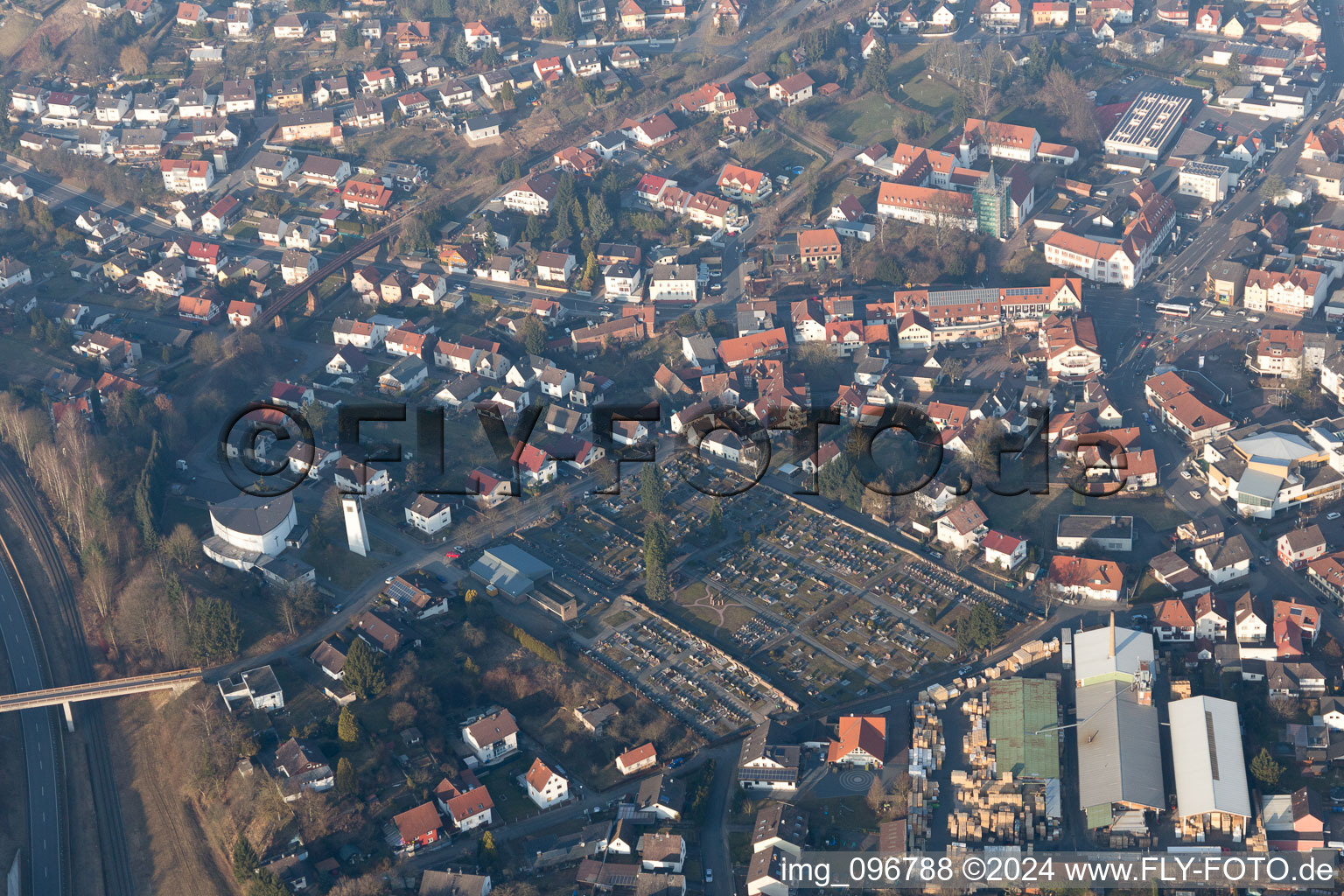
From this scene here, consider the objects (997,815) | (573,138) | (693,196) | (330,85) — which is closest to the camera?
(997,815)

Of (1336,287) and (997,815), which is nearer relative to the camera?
(997,815)

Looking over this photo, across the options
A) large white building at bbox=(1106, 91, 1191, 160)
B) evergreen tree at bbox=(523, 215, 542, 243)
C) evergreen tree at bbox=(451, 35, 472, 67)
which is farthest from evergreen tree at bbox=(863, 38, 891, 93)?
evergreen tree at bbox=(451, 35, 472, 67)

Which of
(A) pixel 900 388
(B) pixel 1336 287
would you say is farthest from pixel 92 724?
(B) pixel 1336 287

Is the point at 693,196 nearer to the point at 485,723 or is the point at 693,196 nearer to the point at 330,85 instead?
the point at 330,85

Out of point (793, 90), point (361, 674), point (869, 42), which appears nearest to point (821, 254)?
point (793, 90)

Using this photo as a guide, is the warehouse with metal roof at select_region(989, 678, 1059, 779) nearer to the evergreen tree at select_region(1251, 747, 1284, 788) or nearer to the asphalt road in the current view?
the evergreen tree at select_region(1251, 747, 1284, 788)

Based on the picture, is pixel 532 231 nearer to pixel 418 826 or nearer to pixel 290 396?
pixel 290 396

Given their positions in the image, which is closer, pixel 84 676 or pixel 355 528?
pixel 84 676
